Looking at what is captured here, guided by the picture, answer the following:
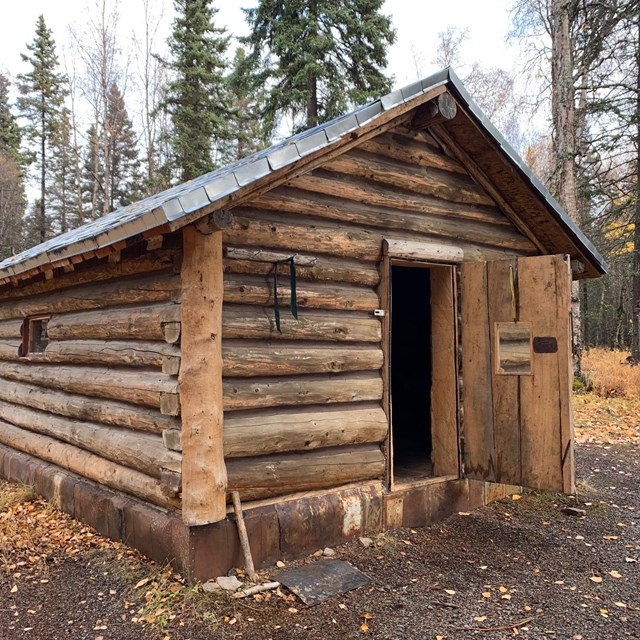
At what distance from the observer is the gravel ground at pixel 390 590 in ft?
12.4

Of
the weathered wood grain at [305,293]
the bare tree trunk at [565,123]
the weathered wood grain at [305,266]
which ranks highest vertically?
the bare tree trunk at [565,123]

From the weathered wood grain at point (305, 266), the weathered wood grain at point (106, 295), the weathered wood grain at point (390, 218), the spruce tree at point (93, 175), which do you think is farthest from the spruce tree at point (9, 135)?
the weathered wood grain at point (305, 266)

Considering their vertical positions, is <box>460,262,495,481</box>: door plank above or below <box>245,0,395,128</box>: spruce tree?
below

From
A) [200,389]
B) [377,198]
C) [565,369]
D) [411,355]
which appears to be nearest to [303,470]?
[200,389]

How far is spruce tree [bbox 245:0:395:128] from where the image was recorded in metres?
16.0

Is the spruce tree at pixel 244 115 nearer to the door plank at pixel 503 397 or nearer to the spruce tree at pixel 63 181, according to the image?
the spruce tree at pixel 63 181

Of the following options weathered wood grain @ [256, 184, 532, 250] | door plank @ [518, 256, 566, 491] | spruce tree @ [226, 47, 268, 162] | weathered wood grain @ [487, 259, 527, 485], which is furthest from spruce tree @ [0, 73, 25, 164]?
door plank @ [518, 256, 566, 491]

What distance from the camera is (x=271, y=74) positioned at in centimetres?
1678

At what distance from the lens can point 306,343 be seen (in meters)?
5.05

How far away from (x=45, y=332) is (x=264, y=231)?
4.24m

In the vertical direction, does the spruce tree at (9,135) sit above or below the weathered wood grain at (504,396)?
above

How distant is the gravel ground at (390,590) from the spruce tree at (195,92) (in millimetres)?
16816

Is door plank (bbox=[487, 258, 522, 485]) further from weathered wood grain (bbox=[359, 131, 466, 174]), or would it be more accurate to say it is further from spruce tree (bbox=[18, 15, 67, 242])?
spruce tree (bbox=[18, 15, 67, 242])

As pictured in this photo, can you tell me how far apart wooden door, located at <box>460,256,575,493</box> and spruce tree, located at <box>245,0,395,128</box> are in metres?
12.2
